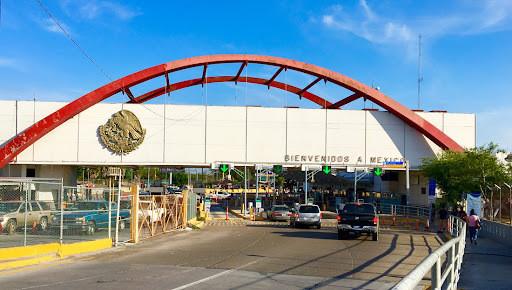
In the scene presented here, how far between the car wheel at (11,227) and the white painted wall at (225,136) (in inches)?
1200

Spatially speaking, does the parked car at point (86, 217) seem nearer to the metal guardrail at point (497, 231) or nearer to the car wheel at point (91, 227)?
the car wheel at point (91, 227)

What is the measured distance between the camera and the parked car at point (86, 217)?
20.0 metres

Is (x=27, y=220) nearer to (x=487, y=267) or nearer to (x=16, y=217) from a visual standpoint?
(x=16, y=217)

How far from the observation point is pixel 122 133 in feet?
161

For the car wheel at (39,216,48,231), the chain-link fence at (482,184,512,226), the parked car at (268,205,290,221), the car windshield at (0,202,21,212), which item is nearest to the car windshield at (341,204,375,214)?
the chain-link fence at (482,184,512,226)

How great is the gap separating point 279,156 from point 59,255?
3574 centimetres

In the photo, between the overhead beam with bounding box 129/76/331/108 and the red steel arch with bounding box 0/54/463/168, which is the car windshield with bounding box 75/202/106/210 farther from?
the overhead beam with bounding box 129/76/331/108

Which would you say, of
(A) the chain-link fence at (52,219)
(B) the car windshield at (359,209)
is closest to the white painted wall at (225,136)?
(B) the car windshield at (359,209)

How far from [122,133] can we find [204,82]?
1042cm

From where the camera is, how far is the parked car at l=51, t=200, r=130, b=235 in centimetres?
1997

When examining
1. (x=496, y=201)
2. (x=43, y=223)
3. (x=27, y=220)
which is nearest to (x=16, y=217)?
(x=27, y=220)

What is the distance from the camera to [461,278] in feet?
45.9

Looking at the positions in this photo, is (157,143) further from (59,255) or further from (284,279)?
(284,279)

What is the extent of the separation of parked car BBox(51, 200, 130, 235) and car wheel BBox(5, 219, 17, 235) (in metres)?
1.30
